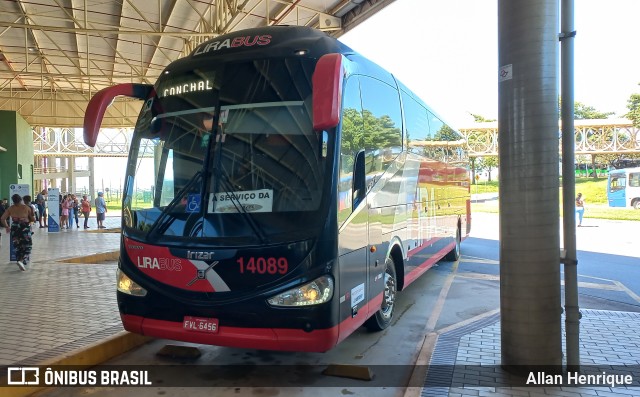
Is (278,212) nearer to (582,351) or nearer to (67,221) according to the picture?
(582,351)

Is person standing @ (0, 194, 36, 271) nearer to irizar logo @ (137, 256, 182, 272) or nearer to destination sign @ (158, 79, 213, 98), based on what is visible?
destination sign @ (158, 79, 213, 98)

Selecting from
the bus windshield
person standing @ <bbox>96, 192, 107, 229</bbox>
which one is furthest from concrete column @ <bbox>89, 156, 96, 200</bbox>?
the bus windshield

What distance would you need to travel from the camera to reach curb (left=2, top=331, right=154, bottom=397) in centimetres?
431

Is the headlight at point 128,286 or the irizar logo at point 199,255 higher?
the irizar logo at point 199,255

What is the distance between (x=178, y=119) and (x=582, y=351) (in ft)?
15.0

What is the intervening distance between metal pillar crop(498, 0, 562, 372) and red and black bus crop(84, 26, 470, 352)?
4.71ft

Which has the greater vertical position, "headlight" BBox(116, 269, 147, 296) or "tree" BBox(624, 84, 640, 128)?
"tree" BBox(624, 84, 640, 128)

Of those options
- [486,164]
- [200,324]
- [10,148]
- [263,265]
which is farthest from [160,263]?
[486,164]

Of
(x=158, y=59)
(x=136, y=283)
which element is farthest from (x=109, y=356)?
(x=158, y=59)

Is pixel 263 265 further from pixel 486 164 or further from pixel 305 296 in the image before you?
pixel 486 164

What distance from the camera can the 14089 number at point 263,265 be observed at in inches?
163

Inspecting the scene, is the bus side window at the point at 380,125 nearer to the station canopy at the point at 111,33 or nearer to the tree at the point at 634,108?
the station canopy at the point at 111,33

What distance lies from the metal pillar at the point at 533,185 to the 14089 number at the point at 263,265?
199cm

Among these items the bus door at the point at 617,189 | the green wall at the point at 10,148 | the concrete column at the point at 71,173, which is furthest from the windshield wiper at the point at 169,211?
the concrete column at the point at 71,173
